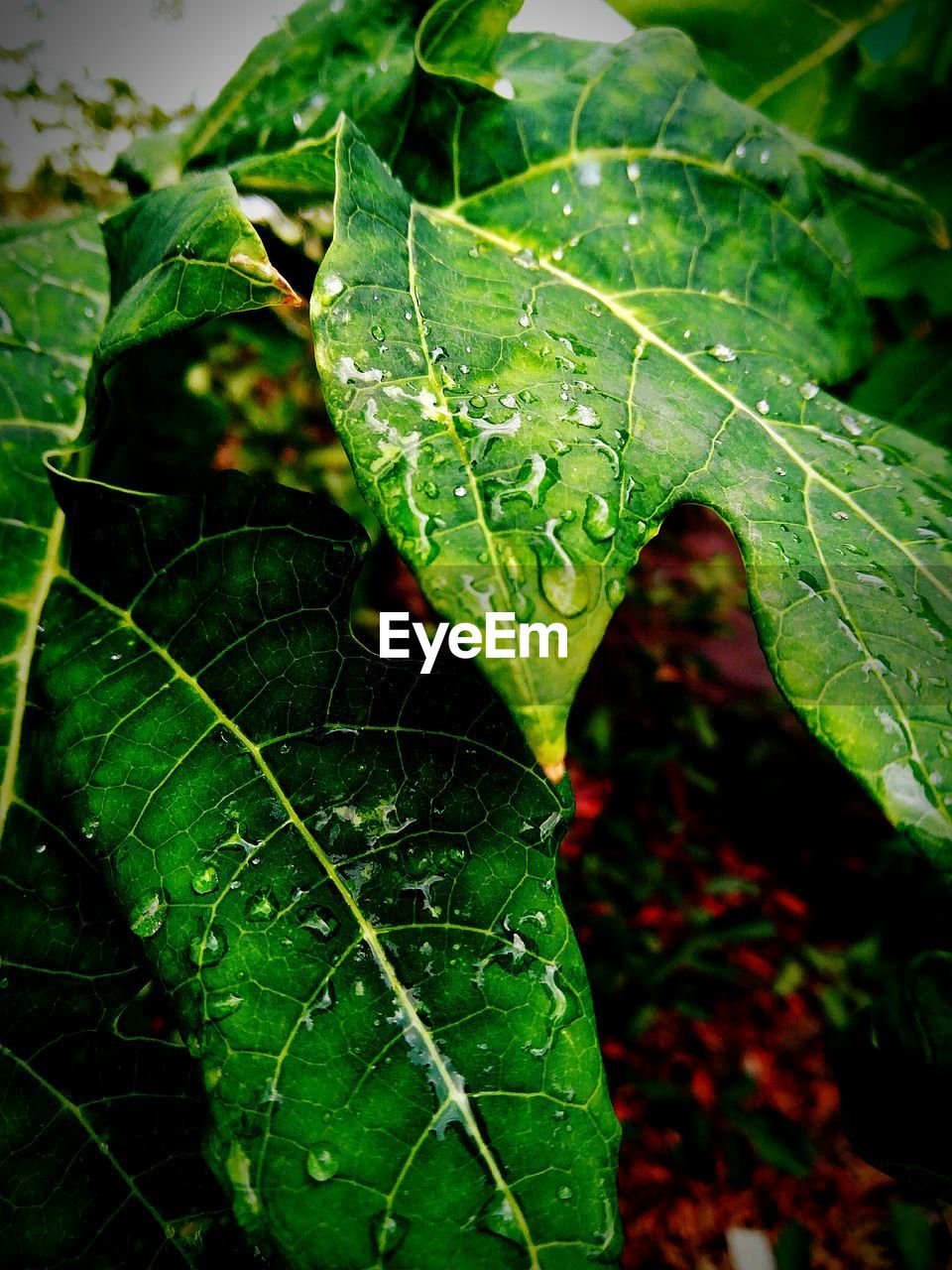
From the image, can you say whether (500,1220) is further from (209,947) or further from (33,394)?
(33,394)

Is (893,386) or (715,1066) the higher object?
(893,386)

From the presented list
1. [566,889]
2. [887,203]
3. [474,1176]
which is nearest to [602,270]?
[887,203]

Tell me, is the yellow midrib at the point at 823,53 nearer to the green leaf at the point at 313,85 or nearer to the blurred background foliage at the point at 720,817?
the blurred background foliage at the point at 720,817

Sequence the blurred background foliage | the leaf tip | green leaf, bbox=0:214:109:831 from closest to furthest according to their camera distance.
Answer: the leaf tip
green leaf, bbox=0:214:109:831
the blurred background foliage

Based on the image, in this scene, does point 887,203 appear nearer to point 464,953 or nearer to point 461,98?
point 461,98

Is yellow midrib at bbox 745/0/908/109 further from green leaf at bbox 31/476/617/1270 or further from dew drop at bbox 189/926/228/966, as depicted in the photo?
dew drop at bbox 189/926/228/966

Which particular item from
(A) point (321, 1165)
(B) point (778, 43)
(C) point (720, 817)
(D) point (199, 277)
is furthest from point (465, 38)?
(C) point (720, 817)

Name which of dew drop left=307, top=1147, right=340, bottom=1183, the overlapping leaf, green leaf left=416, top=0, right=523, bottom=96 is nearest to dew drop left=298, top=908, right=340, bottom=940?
dew drop left=307, top=1147, right=340, bottom=1183
